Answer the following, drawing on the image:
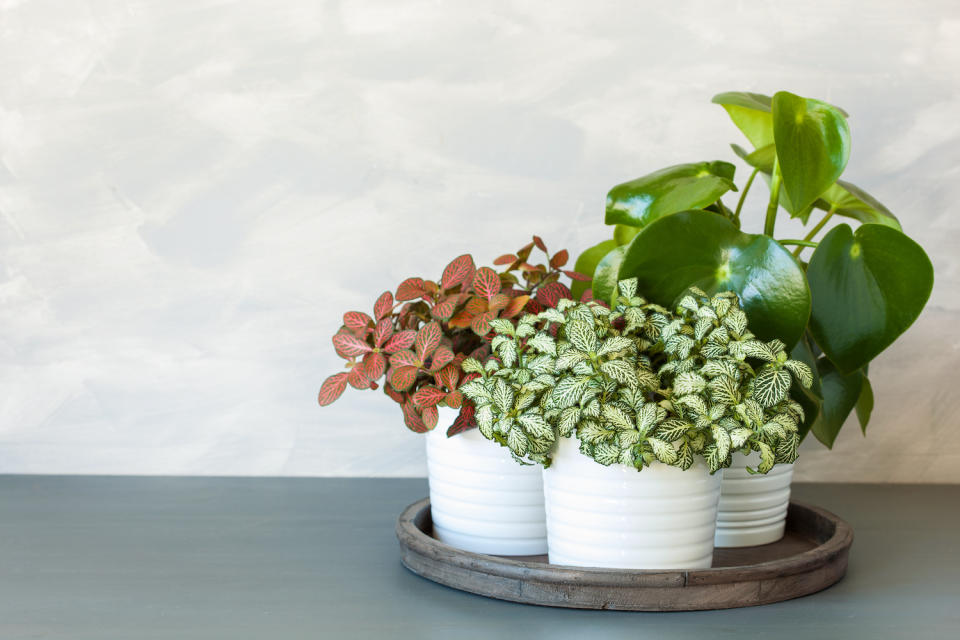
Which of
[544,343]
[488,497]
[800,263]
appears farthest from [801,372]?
[488,497]

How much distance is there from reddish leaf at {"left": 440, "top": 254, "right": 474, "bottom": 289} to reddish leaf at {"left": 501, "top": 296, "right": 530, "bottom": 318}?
0.20 feet

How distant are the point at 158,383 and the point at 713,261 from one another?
924 millimetres

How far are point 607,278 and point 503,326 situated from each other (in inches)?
6.2

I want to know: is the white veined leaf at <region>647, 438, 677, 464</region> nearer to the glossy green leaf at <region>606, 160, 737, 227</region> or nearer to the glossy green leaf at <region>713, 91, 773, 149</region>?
the glossy green leaf at <region>606, 160, 737, 227</region>

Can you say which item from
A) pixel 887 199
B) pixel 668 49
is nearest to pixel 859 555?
pixel 887 199

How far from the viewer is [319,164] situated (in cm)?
139

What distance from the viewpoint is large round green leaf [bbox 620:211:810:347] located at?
2.83 feet

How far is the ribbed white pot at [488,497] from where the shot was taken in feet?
3.06

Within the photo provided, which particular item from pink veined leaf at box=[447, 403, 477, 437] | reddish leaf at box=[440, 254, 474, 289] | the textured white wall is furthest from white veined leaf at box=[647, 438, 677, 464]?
the textured white wall

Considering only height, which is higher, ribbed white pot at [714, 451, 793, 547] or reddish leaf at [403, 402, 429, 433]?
reddish leaf at [403, 402, 429, 433]

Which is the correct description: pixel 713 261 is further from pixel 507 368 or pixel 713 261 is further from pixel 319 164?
pixel 319 164

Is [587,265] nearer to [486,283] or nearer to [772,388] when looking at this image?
[486,283]

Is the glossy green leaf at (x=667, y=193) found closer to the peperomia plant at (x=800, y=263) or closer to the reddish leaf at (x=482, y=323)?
the peperomia plant at (x=800, y=263)

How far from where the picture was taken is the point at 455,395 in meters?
0.91
